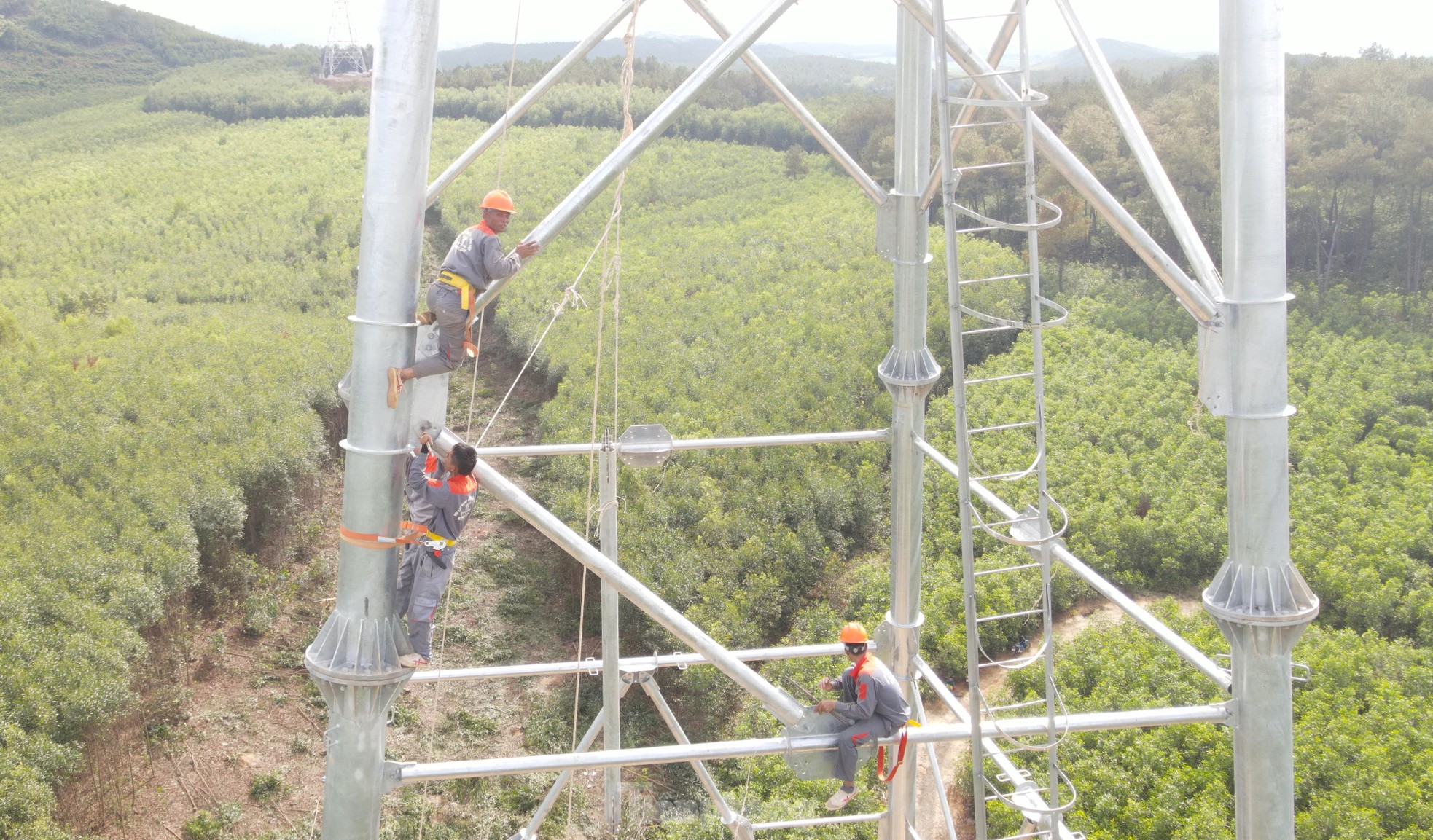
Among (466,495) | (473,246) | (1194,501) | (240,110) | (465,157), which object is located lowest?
(1194,501)

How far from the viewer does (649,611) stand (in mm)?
5406

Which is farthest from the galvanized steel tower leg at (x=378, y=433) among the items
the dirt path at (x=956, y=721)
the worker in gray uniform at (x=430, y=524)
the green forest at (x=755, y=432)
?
the dirt path at (x=956, y=721)

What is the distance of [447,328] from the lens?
530cm

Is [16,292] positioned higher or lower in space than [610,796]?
higher

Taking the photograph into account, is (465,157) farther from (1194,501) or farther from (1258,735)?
(1194,501)

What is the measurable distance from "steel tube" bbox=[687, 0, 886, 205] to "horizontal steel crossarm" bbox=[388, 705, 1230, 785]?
11.5 feet

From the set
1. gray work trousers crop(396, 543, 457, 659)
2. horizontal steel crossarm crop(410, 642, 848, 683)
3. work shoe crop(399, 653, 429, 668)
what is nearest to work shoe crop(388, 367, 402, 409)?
gray work trousers crop(396, 543, 457, 659)

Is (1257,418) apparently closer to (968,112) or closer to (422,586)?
(968,112)

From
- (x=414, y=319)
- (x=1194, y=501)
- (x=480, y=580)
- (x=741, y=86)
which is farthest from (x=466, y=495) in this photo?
(x=741, y=86)

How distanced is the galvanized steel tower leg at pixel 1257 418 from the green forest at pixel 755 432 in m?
2.76

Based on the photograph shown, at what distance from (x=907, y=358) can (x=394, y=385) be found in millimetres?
4158

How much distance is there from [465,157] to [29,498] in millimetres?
13380

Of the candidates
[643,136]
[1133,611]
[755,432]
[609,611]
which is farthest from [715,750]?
[755,432]

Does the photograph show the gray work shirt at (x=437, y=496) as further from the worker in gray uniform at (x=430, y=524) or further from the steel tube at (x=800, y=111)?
the steel tube at (x=800, y=111)
